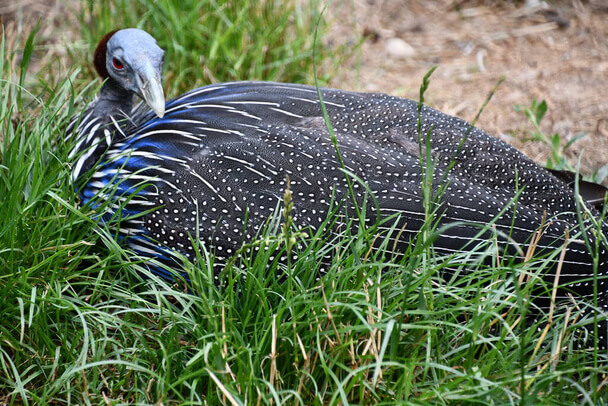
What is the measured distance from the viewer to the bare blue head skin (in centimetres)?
296

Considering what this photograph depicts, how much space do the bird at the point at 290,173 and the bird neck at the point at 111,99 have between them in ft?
0.16

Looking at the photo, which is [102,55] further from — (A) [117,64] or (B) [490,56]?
(B) [490,56]

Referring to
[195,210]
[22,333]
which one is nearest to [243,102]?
[195,210]

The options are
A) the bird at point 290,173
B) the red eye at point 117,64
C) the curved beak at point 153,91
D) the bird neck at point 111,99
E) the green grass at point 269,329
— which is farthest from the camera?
the bird neck at point 111,99

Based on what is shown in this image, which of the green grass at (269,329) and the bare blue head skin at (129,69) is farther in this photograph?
the bare blue head skin at (129,69)

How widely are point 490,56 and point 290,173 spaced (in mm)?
2957

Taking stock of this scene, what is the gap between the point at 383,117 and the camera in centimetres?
298

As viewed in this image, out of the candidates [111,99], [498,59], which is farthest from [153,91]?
[498,59]

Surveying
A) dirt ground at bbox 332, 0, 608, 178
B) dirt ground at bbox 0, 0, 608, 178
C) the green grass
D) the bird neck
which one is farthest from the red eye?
dirt ground at bbox 332, 0, 608, 178

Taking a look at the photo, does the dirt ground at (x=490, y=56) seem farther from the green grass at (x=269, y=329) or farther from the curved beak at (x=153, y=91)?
the green grass at (x=269, y=329)

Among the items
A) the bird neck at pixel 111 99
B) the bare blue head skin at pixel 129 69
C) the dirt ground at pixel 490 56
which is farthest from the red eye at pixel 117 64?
the dirt ground at pixel 490 56

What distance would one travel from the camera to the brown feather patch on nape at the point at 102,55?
3.16 metres

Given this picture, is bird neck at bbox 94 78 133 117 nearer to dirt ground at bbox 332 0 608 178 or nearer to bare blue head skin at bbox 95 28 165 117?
bare blue head skin at bbox 95 28 165 117

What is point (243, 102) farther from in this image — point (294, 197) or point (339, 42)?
point (339, 42)
